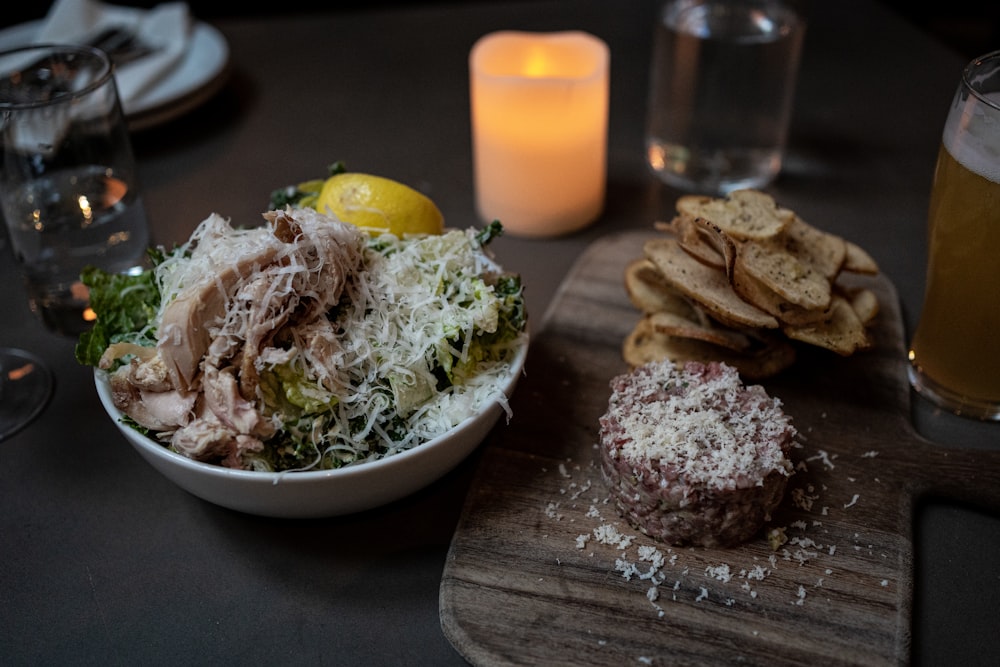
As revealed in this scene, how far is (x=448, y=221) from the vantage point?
2119 millimetres

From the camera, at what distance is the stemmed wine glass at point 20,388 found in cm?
160

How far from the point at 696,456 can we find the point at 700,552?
160 mm

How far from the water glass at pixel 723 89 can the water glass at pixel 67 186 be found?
1.28 metres

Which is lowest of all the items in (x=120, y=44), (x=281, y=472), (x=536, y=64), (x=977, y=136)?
(x=281, y=472)

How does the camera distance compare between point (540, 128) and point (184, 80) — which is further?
point (184, 80)

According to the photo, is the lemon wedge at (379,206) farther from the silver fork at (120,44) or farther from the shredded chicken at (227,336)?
the silver fork at (120,44)

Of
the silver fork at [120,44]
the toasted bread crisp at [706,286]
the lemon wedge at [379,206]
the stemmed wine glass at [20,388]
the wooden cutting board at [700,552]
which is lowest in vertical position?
the stemmed wine glass at [20,388]

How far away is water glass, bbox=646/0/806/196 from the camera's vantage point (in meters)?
2.06

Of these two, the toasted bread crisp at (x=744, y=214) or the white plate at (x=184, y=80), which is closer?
the toasted bread crisp at (x=744, y=214)

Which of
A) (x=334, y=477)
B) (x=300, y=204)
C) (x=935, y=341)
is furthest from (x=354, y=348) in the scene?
(x=935, y=341)

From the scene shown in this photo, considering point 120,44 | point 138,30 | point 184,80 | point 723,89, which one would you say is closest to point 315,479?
point 723,89

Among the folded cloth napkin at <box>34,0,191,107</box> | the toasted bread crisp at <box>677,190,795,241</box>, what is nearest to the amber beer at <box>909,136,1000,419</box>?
the toasted bread crisp at <box>677,190,795,241</box>

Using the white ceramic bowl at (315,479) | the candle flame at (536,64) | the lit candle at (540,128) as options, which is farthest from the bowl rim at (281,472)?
the candle flame at (536,64)

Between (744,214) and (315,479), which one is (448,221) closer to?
(744,214)
